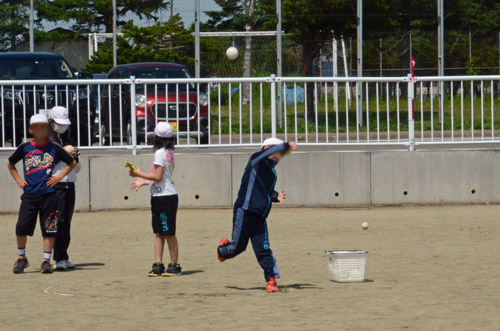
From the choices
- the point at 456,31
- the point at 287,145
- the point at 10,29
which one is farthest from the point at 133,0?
the point at 287,145

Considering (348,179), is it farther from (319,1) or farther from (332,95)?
Result: (319,1)

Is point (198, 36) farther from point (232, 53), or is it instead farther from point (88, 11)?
point (88, 11)

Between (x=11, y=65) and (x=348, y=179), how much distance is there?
687 cm

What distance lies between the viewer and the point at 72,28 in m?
42.7

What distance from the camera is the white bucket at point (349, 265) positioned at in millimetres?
8430

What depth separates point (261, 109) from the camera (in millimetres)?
14469

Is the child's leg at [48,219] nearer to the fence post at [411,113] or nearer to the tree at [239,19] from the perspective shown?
the fence post at [411,113]

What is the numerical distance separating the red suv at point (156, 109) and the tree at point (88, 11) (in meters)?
19.9

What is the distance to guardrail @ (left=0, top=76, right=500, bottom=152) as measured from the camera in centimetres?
1403

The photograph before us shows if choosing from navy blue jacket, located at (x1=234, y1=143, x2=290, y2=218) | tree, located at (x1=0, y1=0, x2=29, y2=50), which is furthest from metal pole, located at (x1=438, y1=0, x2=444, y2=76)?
navy blue jacket, located at (x1=234, y1=143, x2=290, y2=218)

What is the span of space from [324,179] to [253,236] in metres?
6.07

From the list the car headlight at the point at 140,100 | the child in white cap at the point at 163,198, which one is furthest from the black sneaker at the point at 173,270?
the car headlight at the point at 140,100

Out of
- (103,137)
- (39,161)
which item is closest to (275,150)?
(39,161)

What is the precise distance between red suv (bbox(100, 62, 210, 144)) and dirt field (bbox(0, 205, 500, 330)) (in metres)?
1.47
